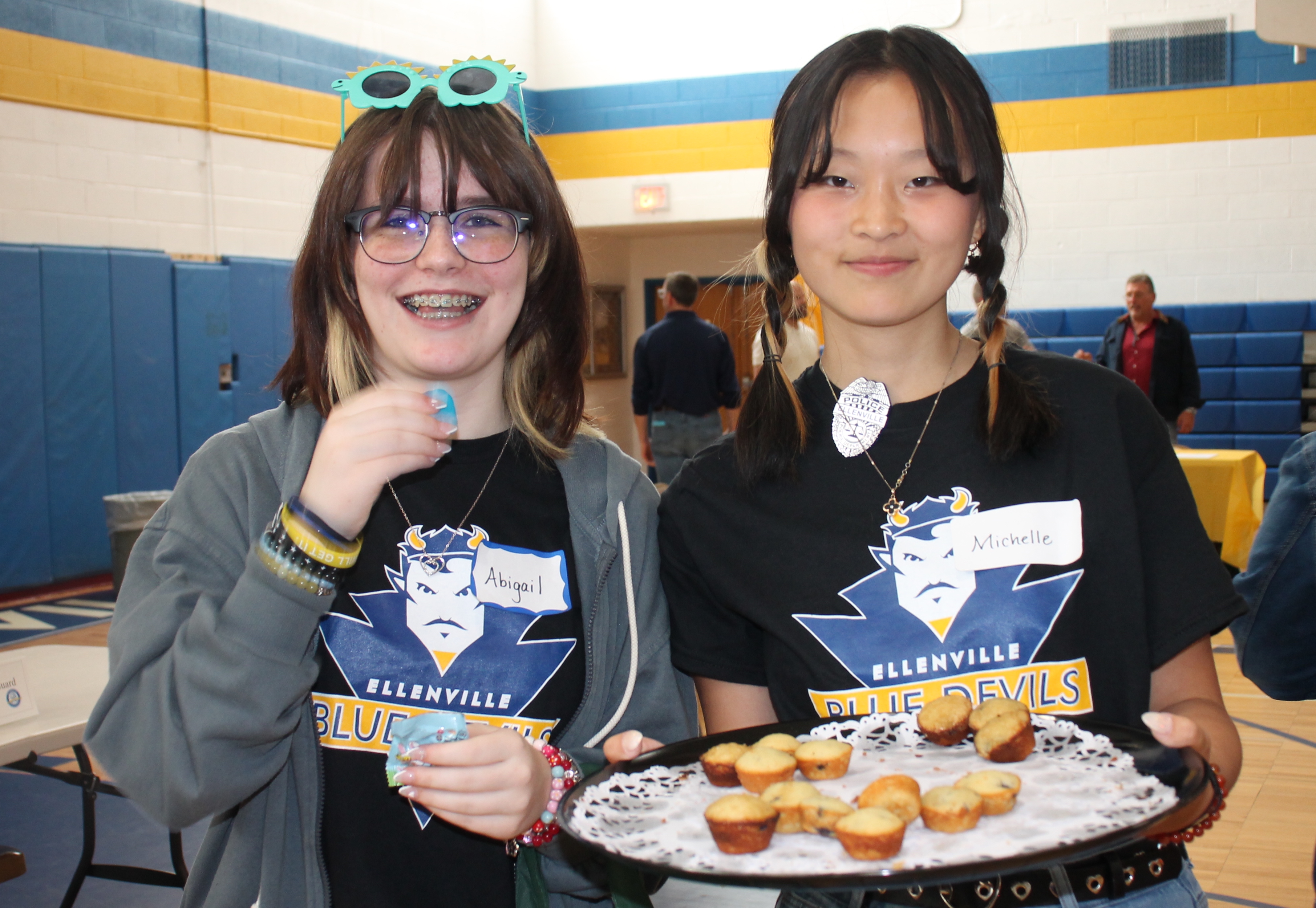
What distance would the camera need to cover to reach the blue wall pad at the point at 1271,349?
8906 mm

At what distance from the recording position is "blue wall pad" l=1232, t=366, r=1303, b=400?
8938mm

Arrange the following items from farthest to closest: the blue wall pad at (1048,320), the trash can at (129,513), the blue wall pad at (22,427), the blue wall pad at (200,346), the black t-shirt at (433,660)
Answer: the blue wall pad at (1048,320)
the blue wall pad at (200,346)
the blue wall pad at (22,427)
the trash can at (129,513)
the black t-shirt at (433,660)

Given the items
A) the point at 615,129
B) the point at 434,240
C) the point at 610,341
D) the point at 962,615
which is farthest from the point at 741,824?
the point at 610,341

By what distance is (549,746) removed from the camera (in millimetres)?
1262

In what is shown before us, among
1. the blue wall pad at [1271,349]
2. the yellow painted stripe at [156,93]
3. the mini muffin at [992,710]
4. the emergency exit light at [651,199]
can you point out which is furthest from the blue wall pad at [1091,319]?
the mini muffin at [992,710]

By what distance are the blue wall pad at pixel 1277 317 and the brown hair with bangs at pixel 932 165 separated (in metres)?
8.93

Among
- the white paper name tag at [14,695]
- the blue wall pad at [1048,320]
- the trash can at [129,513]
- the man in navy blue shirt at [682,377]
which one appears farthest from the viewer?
the blue wall pad at [1048,320]

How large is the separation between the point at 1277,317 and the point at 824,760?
31.1ft

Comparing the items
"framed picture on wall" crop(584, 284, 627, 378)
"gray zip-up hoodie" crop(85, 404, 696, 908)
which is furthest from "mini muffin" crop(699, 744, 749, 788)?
"framed picture on wall" crop(584, 284, 627, 378)

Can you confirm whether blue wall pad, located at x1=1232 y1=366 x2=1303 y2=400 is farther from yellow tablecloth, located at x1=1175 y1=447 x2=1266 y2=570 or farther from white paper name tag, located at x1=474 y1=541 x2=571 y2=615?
white paper name tag, located at x1=474 y1=541 x2=571 y2=615

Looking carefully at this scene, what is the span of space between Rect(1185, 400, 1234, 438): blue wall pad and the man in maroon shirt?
1448 mm

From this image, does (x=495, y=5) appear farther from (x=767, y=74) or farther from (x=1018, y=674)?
(x=1018, y=674)

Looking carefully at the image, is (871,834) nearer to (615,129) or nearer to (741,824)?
(741,824)

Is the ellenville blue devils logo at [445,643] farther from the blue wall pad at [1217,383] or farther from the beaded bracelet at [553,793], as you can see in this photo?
the blue wall pad at [1217,383]
